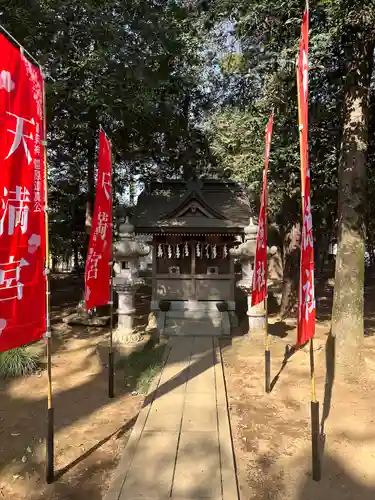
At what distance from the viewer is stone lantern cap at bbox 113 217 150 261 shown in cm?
1116

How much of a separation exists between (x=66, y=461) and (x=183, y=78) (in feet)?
39.0

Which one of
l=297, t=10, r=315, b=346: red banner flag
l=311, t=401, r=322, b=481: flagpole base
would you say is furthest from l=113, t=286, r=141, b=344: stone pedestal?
l=311, t=401, r=322, b=481: flagpole base

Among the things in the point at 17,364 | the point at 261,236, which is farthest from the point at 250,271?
the point at 17,364

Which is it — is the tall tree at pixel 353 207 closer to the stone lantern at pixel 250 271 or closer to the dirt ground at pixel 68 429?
the stone lantern at pixel 250 271

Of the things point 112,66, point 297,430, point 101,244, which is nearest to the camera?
point 297,430

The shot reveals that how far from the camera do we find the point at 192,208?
537 inches

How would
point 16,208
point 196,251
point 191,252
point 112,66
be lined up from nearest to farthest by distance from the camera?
point 16,208 → point 112,66 → point 196,251 → point 191,252

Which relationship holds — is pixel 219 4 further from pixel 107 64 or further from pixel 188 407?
pixel 188 407

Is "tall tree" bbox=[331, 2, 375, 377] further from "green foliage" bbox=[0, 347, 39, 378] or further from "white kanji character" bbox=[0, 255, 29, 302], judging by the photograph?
"green foliage" bbox=[0, 347, 39, 378]

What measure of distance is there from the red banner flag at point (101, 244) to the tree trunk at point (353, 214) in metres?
4.75

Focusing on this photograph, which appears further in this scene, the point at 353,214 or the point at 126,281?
the point at 126,281

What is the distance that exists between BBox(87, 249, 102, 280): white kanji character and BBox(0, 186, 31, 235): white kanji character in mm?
2805

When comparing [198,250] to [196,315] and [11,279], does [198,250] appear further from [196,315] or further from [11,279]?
[11,279]

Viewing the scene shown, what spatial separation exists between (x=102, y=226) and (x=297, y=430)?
15.9 feet
